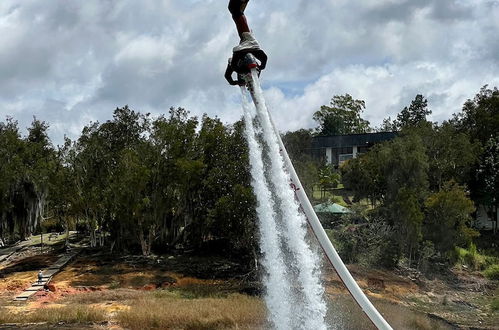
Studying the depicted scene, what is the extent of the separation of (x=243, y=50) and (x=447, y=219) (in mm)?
27776

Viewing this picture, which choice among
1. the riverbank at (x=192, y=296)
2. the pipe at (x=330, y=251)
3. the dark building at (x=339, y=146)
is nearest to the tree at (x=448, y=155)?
the riverbank at (x=192, y=296)

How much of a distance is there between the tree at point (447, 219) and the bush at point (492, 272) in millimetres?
2613

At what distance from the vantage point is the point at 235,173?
3828 cm

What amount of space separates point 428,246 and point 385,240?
2766mm

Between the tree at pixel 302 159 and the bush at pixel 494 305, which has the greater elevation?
the tree at pixel 302 159

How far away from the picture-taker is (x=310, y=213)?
46.4 feet

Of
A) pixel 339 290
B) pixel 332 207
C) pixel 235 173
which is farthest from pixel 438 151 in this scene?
pixel 339 290

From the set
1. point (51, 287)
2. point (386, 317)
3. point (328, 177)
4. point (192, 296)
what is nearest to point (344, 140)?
point (328, 177)

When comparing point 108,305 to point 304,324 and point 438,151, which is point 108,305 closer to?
point 304,324

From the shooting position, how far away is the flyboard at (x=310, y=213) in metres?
13.5

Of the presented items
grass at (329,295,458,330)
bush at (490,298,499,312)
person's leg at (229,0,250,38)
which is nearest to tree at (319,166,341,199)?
bush at (490,298,499,312)

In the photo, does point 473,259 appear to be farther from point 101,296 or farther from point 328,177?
point 101,296

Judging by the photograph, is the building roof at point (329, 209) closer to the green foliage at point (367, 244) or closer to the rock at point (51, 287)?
the green foliage at point (367, 244)

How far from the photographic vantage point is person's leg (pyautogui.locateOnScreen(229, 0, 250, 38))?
14.5m
